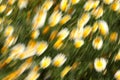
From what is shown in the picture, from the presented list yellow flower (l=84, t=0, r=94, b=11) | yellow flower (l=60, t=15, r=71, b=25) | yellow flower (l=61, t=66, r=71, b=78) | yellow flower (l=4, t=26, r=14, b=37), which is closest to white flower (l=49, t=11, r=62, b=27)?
yellow flower (l=60, t=15, r=71, b=25)

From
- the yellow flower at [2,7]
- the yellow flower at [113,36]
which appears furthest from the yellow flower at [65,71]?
the yellow flower at [2,7]

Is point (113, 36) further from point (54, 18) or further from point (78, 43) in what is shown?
point (54, 18)

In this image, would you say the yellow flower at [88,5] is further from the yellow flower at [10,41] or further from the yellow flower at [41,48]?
the yellow flower at [10,41]

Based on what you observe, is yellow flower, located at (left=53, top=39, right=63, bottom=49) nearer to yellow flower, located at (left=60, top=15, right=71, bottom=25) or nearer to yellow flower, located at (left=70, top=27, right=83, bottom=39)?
yellow flower, located at (left=70, top=27, right=83, bottom=39)

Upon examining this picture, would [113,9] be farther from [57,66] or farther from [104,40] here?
[57,66]

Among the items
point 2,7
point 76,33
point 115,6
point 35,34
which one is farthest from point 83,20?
point 2,7

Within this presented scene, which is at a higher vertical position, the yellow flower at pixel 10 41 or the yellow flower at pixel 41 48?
the yellow flower at pixel 10 41
